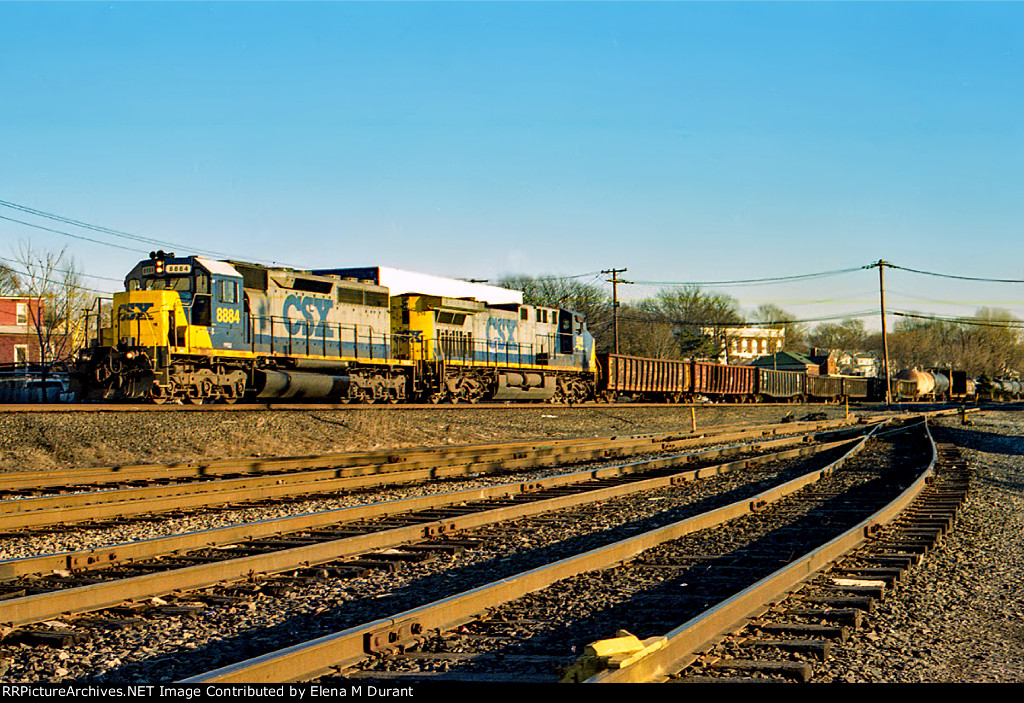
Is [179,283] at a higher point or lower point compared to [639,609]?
higher

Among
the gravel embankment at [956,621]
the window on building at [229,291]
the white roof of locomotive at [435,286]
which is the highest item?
the white roof of locomotive at [435,286]

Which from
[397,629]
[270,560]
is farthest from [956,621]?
[270,560]

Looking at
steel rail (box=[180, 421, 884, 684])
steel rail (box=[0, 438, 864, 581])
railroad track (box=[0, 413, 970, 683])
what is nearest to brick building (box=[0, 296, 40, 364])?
steel rail (box=[0, 438, 864, 581])

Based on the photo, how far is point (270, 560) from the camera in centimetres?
662

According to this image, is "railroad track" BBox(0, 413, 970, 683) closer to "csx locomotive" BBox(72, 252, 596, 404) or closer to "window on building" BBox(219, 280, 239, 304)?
"csx locomotive" BBox(72, 252, 596, 404)

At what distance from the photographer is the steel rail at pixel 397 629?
377 centimetres

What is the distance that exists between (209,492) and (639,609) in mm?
6475

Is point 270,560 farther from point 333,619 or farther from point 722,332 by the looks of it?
point 722,332

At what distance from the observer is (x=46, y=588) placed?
19.6ft

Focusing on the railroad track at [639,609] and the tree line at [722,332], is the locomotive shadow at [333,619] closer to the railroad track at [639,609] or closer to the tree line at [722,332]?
the railroad track at [639,609]

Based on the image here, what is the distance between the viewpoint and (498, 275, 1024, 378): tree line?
8375 centimetres

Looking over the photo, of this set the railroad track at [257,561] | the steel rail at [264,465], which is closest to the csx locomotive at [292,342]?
the steel rail at [264,465]

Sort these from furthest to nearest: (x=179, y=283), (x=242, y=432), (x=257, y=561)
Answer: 1. (x=179, y=283)
2. (x=242, y=432)
3. (x=257, y=561)

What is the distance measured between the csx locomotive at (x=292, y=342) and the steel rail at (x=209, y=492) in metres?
7.60
